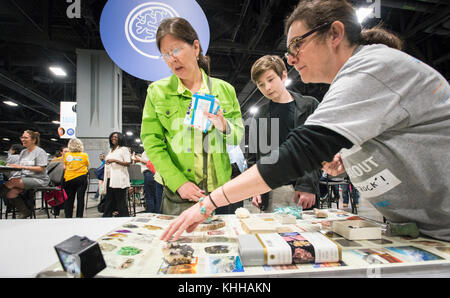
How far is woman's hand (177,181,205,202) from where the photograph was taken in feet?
3.52

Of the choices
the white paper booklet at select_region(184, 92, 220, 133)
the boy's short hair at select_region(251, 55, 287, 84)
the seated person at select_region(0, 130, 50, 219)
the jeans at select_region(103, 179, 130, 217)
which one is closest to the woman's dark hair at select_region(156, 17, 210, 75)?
the white paper booklet at select_region(184, 92, 220, 133)

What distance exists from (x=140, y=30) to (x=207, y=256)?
1.65 m

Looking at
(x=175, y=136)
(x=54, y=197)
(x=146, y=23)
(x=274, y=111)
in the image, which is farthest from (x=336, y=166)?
(x=54, y=197)

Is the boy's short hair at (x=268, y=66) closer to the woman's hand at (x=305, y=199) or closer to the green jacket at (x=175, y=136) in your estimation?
the green jacket at (x=175, y=136)

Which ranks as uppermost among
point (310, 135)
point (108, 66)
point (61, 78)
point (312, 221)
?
point (61, 78)

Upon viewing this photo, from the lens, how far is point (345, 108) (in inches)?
24.9

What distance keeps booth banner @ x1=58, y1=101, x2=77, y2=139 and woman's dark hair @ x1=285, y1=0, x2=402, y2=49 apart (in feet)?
23.3

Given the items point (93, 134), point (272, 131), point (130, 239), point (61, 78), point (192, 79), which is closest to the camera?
point (130, 239)

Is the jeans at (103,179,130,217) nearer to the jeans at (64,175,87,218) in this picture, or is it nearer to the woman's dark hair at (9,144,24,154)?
the jeans at (64,175,87,218)

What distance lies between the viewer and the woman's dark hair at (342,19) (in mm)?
831
